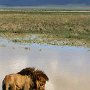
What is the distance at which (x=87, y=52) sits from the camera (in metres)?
23.7

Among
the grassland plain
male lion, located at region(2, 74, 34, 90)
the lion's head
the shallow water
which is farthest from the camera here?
the grassland plain

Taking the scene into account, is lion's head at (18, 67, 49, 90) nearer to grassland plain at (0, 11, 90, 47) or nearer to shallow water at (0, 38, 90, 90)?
shallow water at (0, 38, 90, 90)

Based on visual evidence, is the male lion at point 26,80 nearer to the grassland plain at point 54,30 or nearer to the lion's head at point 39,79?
the lion's head at point 39,79

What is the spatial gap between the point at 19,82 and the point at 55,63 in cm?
1060

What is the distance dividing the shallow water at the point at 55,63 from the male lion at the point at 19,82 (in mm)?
5018

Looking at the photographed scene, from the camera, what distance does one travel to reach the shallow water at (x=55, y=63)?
48.3ft

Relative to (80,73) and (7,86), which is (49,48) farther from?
(7,86)

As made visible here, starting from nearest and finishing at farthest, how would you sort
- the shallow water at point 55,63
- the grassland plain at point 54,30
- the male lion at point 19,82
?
the male lion at point 19,82 → the shallow water at point 55,63 → the grassland plain at point 54,30

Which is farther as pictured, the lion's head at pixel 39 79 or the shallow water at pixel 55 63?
the shallow water at pixel 55 63

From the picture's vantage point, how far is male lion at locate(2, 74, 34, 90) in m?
8.51

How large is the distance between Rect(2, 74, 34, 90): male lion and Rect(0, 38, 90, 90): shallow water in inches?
198

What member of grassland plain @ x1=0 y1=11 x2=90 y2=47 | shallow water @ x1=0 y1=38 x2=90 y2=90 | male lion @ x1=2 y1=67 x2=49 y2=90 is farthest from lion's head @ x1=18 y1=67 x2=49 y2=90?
grassland plain @ x1=0 y1=11 x2=90 y2=47

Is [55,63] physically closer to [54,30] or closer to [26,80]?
[26,80]

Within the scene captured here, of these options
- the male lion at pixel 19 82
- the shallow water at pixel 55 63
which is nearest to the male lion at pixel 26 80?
the male lion at pixel 19 82
